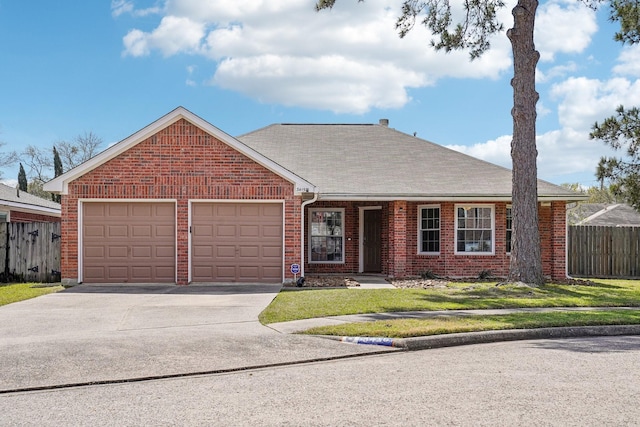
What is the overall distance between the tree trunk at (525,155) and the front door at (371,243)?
5479 mm

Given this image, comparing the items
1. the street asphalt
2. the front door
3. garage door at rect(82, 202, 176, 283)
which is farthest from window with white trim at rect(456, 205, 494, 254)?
garage door at rect(82, 202, 176, 283)

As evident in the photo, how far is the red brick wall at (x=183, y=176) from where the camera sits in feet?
55.1

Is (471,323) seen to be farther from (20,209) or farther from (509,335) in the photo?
(20,209)

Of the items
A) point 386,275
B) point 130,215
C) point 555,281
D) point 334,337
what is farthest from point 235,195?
point 555,281

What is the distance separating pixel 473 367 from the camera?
7.59m

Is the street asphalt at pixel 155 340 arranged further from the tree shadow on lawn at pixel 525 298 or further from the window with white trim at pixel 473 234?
the window with white trim at pixel 473 234

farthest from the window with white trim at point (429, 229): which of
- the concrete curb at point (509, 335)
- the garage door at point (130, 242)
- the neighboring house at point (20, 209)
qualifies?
the neighboring house at point (20, 209)

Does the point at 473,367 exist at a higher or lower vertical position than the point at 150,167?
lower

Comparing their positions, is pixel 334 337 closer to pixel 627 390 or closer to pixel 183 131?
pixel 627 390

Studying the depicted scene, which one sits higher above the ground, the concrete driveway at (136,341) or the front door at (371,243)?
the front door at (371,243)

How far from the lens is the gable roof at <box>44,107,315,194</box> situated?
654 inches

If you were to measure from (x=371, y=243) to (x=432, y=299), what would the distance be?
7567 mm

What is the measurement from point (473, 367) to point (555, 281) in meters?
12.7

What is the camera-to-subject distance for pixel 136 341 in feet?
30.1
